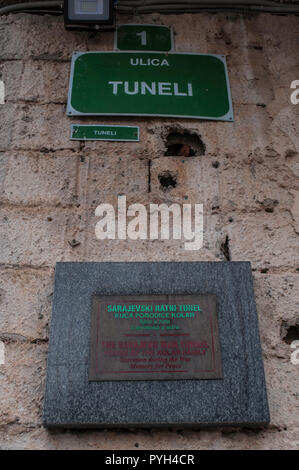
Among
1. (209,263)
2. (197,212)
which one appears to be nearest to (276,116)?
(197,212)

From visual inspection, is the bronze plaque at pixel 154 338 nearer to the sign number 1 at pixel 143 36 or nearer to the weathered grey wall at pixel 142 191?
the weathered grey wall at pixel 142 191

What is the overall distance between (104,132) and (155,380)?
1214 millimetres

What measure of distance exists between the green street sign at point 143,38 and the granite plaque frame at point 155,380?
1.35 m

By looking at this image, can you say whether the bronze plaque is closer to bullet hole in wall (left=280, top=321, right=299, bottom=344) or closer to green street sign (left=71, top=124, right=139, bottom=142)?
bullet hole in wall (left=280, top=321, right=299, bottom=344)

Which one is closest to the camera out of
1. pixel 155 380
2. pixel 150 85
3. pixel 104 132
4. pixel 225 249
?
pixel 155 380

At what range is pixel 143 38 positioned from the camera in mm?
2445

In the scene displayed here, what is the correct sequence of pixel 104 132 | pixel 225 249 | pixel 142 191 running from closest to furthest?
pixel 225 249 < pixel 142 191 < pixel 104 132

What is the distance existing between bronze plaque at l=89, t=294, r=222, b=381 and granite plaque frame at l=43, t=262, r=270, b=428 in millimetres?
22

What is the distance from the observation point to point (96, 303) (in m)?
1.64

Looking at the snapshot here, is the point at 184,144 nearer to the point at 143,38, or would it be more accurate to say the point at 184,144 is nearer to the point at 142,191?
the point at 142,191

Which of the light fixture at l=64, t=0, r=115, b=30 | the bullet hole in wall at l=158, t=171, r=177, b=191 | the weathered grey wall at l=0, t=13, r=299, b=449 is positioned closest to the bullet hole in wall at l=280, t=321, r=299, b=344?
the weathered grey wall at l=0, t=13, r=299, b=449

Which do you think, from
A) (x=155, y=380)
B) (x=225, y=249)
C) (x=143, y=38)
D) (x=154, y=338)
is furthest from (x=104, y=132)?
(x=155, y=380)

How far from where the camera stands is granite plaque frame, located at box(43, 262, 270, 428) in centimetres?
147

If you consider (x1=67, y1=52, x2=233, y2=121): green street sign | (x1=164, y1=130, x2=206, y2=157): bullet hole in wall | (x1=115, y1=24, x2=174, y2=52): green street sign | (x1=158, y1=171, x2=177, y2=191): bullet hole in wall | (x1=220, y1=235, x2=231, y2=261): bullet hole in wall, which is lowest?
(x1=220, y1=235, x2=231, y2=261): bullet hole in wall
